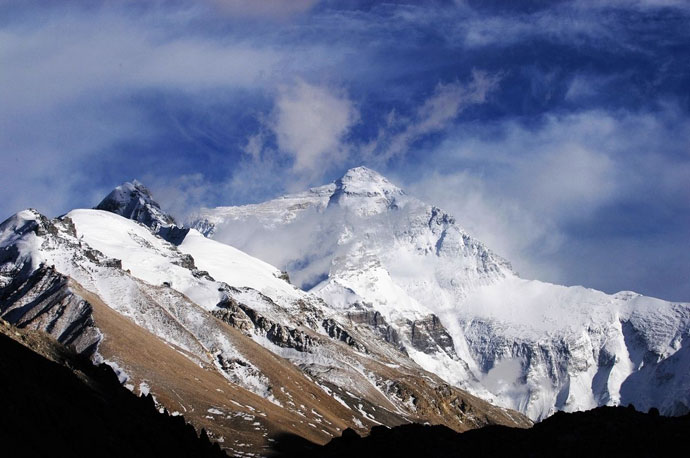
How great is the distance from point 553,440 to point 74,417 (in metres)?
45.7

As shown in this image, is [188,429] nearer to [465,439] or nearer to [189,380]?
[465,439]

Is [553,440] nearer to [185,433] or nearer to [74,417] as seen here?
[74,417]

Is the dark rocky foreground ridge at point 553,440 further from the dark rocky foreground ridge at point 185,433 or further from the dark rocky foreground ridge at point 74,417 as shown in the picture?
the dark rocky foreground ridge at point 74,417

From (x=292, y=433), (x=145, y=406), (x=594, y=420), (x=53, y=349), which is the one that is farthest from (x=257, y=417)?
(x=594, y=420)

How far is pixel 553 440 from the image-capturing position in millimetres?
72125

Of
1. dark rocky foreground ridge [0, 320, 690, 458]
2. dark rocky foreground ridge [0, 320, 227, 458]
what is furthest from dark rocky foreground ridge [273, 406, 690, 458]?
dark rocky foreground ridge [0, 320, 227, 458]

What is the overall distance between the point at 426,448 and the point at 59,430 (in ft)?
111

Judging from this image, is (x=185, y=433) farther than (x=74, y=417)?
Yes

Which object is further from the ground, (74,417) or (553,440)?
(553,440)

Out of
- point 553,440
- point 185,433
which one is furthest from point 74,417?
point 553,440

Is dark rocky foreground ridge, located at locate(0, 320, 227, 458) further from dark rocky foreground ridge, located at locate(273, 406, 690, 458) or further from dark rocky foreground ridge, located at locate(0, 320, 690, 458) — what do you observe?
dark rocky foreground ridge, located at locate(273, 406, 690, 458)

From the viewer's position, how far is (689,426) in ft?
228

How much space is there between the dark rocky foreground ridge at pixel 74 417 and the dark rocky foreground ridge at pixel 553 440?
781 inches

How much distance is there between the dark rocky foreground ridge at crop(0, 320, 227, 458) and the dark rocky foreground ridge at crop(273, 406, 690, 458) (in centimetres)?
1983
